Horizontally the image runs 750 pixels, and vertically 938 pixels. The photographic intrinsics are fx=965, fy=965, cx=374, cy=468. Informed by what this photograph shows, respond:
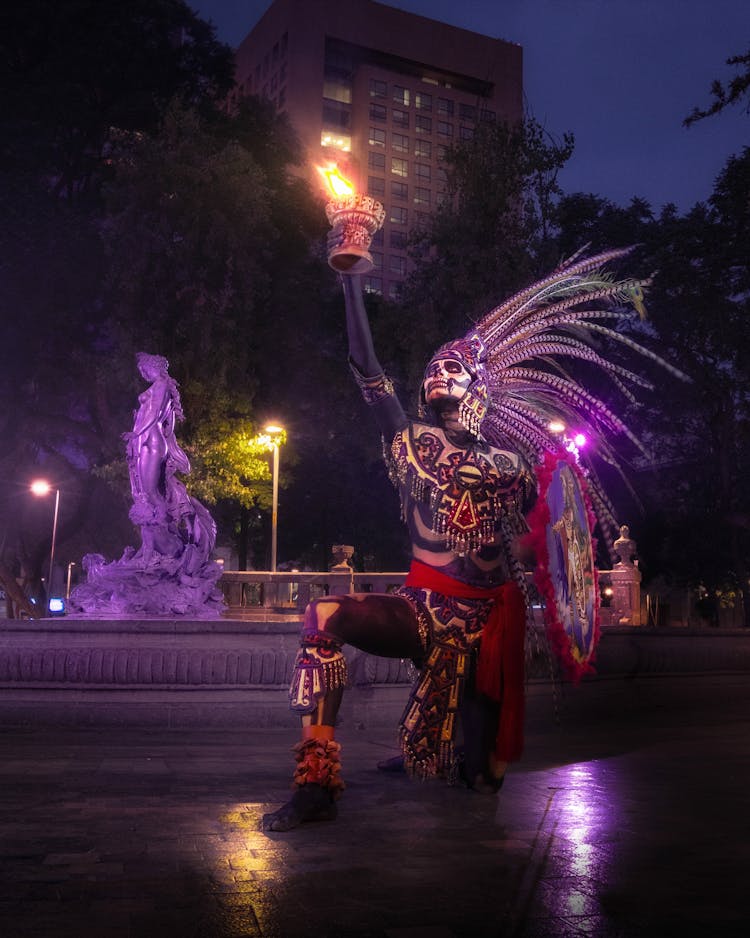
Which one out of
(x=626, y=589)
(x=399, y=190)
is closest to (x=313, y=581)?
(x=626, y=589)

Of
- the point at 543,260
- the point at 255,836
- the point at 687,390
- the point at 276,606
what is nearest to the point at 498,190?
the point at 543,260

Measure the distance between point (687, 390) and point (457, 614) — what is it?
75.3ft

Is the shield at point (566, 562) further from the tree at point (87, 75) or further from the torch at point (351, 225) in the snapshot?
the tree at point (87, 75)

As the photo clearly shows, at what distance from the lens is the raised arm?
600 centimetres

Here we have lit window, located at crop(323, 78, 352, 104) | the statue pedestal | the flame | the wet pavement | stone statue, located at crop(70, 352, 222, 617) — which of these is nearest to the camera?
the wet pavement

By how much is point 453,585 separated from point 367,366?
147cm

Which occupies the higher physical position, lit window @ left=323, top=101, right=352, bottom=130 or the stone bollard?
lit window @ left=323, top=101, right=352, bottom=130

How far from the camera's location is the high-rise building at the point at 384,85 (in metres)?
92.1

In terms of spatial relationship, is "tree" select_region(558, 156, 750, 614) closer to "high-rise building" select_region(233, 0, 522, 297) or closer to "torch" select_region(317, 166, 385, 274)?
"torch" select_region(317, 166, 385, 274)

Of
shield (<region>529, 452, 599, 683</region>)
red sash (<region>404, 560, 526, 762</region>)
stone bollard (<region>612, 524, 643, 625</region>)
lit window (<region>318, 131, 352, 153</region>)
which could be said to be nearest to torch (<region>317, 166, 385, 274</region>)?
shield (<region>529, 452, 599, 683</region>)

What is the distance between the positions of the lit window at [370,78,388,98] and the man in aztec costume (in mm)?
97536

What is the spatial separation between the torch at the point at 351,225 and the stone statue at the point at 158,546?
6692mm

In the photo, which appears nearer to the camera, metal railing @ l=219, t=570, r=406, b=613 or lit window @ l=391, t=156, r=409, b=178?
metal railing @ l=219, t=570, r=406, b=613

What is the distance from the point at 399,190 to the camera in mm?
101500
